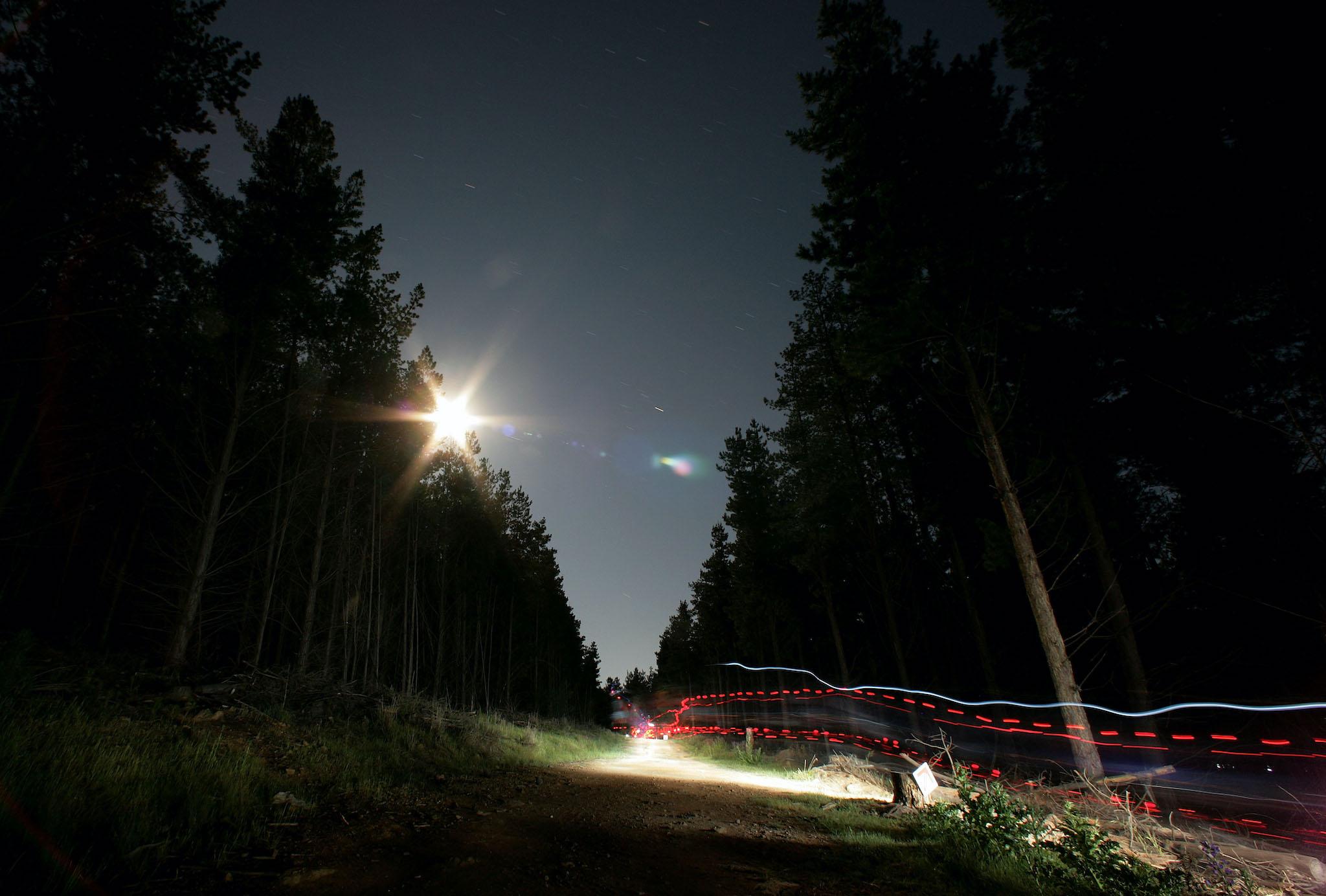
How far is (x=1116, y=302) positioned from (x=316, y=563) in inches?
767

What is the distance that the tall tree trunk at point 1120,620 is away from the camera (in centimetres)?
989

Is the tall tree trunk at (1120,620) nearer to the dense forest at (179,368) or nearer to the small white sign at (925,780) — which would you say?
the small white sign at (925,780)

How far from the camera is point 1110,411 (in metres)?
12.6

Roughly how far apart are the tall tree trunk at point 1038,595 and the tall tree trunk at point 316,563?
15540 mm

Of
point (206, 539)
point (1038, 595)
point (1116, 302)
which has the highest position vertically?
point (1116, 302)

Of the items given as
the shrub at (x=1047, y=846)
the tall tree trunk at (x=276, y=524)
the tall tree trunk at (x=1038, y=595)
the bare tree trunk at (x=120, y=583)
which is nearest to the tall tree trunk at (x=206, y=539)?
the tall tree trunk at (x=276, y=524)

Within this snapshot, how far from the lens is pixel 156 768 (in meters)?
4.99

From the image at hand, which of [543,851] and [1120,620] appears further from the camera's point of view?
[1120,620]

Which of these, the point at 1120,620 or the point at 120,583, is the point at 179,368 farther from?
the point at 1120,620

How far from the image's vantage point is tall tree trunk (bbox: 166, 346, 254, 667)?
8906mm

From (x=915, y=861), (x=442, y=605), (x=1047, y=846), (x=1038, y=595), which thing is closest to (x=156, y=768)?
(x=915, y=861)

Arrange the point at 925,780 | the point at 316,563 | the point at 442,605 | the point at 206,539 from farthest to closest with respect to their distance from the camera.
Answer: the point at 442,605 < the point at 316,563 < the point at 206,539 < the point at 925,780

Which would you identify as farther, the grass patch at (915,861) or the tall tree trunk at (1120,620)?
the tall tree trunk at (1120,620)

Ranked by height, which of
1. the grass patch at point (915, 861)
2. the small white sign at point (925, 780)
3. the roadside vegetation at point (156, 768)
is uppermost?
the roadside vegetation at point (156, 768)
